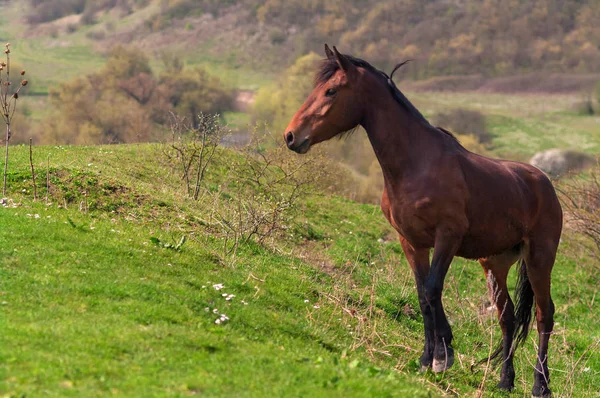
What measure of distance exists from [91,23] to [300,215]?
333 ft

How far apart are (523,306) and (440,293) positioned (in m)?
2.30

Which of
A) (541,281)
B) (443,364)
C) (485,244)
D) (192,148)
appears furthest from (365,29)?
(443,364)

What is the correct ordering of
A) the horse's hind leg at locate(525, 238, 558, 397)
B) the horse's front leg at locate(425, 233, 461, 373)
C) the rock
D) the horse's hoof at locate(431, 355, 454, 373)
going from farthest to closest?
the rock, the horse's hind leg at locate(525, 238, 558, 397), the horse's hoof at locate(431, 355, 454, 373), the horse's front leg at locate(425, 233, 461, 373)

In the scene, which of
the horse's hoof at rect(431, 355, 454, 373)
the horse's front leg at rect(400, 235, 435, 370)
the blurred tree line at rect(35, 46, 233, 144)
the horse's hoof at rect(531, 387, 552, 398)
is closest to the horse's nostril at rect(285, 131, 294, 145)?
the horse's front leg at rect(400, 235, 435, 370)

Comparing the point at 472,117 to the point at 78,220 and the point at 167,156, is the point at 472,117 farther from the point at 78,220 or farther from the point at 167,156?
the point at 78,220

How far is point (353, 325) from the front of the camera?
10.3 m

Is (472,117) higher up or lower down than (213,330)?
lower down

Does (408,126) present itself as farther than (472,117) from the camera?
No

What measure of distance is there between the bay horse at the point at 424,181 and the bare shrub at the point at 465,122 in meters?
56.7

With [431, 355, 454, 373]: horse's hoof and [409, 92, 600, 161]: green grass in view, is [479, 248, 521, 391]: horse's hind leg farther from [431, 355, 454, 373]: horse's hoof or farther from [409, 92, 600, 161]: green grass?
[409, 92, 600, 161]: green grass

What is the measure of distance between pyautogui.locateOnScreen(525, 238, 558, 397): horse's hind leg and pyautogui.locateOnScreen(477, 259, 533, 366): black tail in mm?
186

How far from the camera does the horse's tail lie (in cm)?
1034

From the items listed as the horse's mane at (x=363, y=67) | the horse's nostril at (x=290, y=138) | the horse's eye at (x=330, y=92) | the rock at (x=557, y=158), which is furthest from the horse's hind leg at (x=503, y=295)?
the rock at (x=557, y=158)

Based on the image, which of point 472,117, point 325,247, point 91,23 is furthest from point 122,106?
point 91,23
